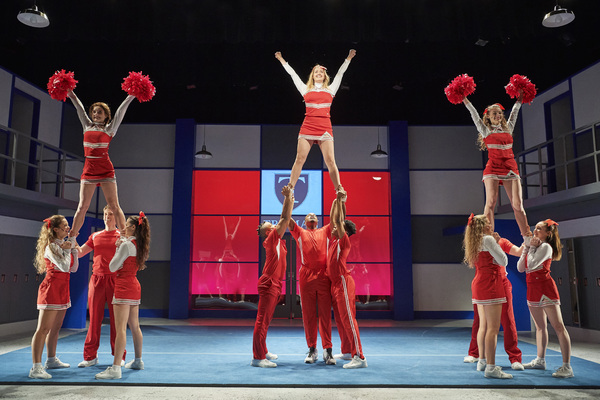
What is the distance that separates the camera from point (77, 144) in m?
12.0

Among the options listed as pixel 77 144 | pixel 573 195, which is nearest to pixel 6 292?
pixel 77 144

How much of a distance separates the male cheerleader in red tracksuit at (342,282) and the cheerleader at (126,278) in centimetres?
215

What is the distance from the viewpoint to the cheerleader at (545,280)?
16.4ft

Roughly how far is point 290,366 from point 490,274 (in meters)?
2.55

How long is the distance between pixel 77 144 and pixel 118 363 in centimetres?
870

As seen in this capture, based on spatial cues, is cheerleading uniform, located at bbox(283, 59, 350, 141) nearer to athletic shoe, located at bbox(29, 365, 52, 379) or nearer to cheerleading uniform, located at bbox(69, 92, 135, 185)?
cheerleading uniform, located at bbox(69, 92, 135, 185)

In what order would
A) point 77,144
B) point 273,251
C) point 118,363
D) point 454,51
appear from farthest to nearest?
point 77,144 → point 454,51 → point 273,251 → point 118,363

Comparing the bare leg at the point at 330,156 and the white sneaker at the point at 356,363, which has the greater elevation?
the bare leg at the point at 330,156

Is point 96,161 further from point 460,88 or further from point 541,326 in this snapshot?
point 541,326

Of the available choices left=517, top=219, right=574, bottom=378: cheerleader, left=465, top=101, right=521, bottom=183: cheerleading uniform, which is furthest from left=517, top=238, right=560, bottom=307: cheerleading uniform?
left=465, top=101, right=521, bottom=183: cheerleading uniform

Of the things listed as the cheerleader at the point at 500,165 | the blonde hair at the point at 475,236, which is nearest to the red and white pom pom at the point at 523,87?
the cheerleader at the point at 500,165

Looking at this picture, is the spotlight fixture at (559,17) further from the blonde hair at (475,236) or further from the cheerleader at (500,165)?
the blonde hair at (475,236)

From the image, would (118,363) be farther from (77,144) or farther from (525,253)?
(77,144)

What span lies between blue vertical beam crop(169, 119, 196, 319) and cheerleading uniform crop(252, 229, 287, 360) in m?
6.68
